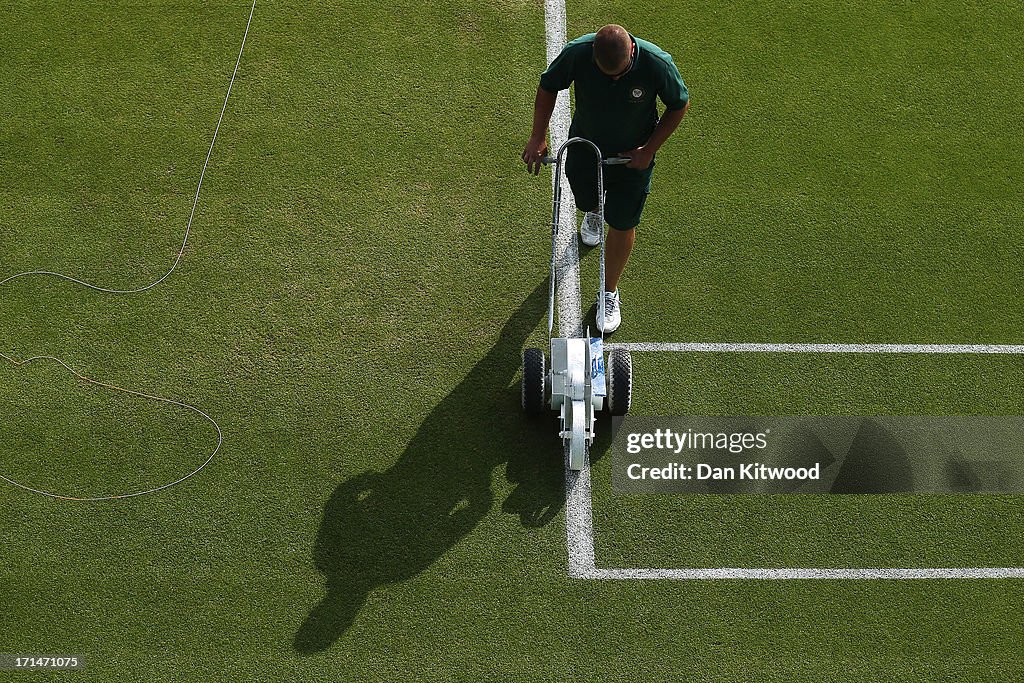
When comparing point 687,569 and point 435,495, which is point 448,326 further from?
point 687,569

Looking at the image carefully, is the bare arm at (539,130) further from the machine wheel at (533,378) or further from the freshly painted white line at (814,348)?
the freshly painted white line at (814,348)

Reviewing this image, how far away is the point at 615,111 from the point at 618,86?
0.16m

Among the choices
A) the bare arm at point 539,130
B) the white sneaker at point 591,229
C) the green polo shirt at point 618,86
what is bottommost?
the white sneaker at point 591,229

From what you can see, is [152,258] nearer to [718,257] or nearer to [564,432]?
[564,432]

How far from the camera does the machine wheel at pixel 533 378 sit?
5.62m

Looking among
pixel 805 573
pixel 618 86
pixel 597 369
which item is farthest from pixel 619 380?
pixel 618 86

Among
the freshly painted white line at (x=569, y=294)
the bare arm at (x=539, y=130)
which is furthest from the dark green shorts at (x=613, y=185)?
the freshly painted white line at (x=569, y=294)

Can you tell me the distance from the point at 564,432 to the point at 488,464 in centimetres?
71

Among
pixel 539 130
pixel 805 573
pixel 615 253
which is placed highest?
pixel 539 130

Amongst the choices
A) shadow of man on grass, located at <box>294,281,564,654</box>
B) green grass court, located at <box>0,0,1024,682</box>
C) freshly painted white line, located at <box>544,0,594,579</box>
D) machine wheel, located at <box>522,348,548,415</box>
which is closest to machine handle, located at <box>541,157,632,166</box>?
freshly painted white line, located at <box>544,0,594,579</box>

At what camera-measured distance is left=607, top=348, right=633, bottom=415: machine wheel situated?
5629 mm

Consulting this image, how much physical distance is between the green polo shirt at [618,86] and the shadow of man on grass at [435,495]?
1764 mm

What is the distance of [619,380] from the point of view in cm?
564

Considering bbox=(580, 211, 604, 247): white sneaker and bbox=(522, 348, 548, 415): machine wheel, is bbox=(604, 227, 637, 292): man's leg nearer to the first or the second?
bbox=(580, 211, 604, 247): white sneaker
